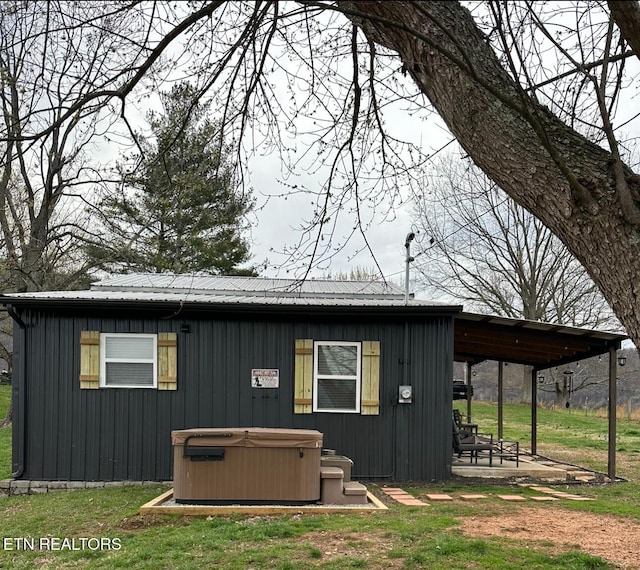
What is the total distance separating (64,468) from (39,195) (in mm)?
12761

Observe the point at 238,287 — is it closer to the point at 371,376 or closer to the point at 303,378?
the point at 303,378

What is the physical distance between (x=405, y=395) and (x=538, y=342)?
3.21 meters

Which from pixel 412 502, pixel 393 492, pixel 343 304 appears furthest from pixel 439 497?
pixel 343 304

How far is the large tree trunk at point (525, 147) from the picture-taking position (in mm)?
2645

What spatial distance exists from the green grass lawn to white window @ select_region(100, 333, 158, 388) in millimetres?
1651

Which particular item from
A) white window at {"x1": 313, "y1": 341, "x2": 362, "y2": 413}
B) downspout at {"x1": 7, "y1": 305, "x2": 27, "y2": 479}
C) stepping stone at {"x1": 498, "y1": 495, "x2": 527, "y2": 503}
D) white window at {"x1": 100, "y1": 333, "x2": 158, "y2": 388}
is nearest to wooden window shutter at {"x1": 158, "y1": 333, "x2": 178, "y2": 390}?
white window at {"x1": 100, "y1": 333, "x2": 158, "y2": 388}

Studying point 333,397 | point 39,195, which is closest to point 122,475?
point 333,397

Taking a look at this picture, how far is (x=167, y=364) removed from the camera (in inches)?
405

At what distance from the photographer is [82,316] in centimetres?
1027

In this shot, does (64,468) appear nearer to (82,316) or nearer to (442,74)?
(82,316)

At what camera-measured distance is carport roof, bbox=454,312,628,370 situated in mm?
10945

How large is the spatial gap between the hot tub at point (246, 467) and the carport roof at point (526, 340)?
145 inches

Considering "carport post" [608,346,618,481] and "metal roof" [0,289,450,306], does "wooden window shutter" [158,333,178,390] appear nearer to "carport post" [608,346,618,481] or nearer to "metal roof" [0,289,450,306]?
"metal roof" [0,289,450,306]

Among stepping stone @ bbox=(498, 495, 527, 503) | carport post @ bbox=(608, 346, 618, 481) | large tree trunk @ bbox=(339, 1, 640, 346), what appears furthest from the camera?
carport post @ bbox=(608, 346, 618, 481)
